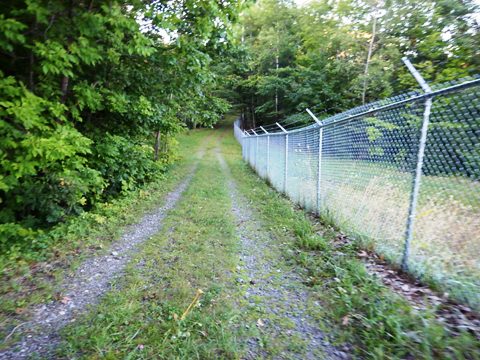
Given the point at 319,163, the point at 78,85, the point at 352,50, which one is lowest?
the point at 319,163

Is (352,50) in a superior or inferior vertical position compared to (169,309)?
superior

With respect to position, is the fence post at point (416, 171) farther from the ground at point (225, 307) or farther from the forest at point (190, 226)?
the ground at point (225, 307)

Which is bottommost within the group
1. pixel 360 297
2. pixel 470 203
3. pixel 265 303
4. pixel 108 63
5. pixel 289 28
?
pixel 265 303

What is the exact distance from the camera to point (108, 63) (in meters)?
5.23

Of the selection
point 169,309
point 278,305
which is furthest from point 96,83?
point 278,305

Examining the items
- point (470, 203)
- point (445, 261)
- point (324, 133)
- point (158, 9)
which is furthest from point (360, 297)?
point (158, 9)

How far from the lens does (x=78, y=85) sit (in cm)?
447

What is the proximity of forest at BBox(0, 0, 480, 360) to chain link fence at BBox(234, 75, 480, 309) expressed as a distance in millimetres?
20

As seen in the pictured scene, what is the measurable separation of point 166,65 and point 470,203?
5.32 m

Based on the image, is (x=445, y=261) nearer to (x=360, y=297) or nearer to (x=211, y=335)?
(x=360, y=297)

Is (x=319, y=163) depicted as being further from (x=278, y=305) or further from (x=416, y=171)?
(x=278, y=305)

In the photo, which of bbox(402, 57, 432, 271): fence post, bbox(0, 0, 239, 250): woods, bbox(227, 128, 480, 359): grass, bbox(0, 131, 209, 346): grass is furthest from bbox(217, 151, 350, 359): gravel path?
bbox(0, 0, 239, 250): woods

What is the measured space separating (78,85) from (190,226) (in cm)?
307

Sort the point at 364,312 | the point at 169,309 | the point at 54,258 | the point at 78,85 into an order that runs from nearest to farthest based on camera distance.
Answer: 1. the point at 364,312
2. the point at 169,309
3. the point at 54,258
4. the point at 78,85
